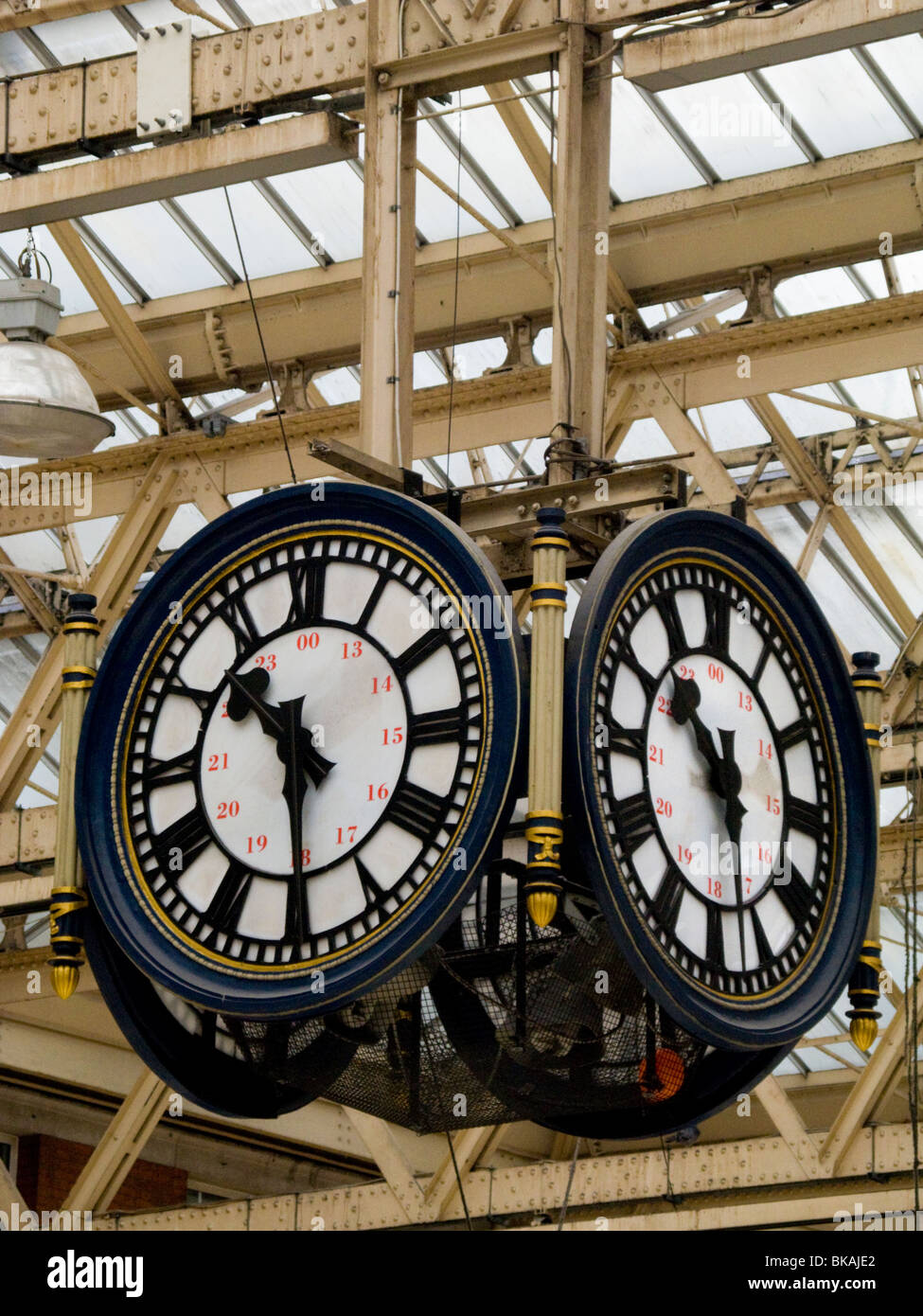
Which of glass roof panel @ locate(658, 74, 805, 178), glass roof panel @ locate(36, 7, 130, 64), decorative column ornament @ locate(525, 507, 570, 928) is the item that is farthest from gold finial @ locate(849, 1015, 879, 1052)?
glass roof panel @ locate(36, 7, 130, 64)

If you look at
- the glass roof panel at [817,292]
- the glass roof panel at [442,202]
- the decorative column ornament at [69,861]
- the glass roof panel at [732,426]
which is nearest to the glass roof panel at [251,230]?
the glass roof panel at [442,202]

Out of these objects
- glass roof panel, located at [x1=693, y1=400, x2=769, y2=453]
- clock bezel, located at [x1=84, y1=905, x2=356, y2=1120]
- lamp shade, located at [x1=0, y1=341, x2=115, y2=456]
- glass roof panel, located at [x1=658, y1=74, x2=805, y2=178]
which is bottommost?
clock bezel, located at [x1=84, y1=905, x2=356, y2=1120]

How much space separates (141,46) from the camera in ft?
31.7

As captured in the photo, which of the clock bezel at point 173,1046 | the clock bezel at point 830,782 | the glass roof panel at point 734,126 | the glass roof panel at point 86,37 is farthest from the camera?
the glass roof panel at point 86,37

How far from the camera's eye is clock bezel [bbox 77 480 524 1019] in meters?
6.45

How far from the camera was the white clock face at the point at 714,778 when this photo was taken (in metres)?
6.63

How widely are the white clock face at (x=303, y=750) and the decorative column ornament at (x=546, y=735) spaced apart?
0.62 ft

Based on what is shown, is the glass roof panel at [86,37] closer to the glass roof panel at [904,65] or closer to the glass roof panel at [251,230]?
the glass roof panel at [251,230]

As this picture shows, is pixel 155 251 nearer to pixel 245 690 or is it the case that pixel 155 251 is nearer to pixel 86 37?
pixel 86 37

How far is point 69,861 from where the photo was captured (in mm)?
7062

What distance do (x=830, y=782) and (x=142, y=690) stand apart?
72.3 inches

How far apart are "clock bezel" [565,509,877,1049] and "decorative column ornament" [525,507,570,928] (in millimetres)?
61

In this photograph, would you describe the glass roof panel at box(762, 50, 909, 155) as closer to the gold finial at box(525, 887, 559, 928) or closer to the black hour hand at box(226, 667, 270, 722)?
the black hour hand at box(226, 667, 270, 722)

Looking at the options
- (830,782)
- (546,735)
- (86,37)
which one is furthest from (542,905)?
(86,37)
